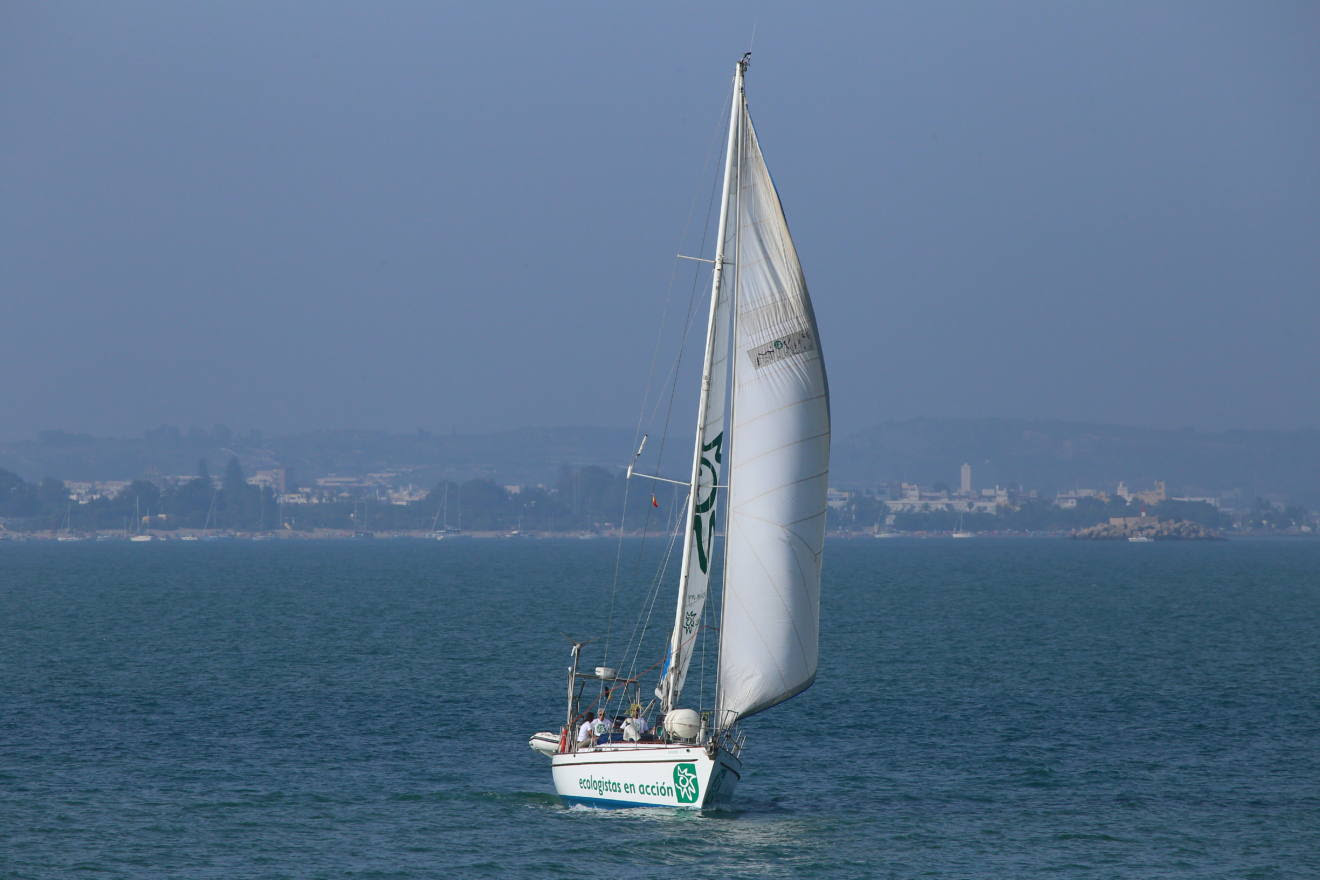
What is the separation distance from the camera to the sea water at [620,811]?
123 feet

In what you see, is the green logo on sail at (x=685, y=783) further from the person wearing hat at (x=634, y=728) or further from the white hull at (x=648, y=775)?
the person wearing hat at (x=634, y=728)

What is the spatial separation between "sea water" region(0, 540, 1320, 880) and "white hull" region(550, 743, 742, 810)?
1.91ft

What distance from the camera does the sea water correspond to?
37344 millimetres

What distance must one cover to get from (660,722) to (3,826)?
1552 centimetres

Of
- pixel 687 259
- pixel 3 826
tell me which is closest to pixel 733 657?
pixel 687 259

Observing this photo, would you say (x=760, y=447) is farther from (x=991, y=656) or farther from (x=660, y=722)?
(x=991, y=656)

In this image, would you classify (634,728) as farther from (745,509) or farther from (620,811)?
(745,509)

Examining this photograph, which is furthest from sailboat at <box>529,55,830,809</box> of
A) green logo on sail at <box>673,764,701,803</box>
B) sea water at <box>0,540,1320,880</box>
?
sea water at <box>0,540,1320,880</box>

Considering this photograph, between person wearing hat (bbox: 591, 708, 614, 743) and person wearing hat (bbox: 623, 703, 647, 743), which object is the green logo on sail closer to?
person wearing hat (bbox: 623, 703, 647, 743)

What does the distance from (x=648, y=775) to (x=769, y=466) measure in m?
7.71

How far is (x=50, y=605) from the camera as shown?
120688 millimetres

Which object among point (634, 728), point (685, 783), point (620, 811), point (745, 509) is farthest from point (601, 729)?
point (745, 509)

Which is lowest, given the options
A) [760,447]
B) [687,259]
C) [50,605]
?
[50,605]

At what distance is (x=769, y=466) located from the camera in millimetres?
38812
